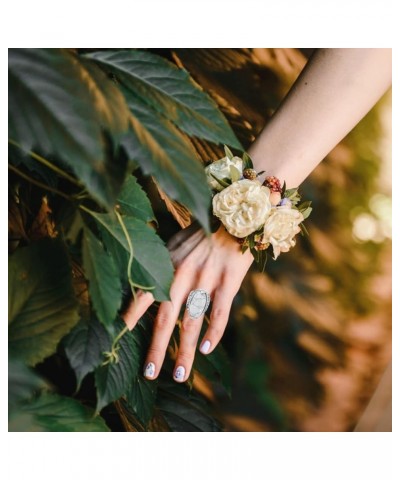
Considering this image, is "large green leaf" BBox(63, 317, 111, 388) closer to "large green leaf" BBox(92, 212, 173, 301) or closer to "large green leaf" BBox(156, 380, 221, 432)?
→ "large green leaf" BBox(92, 212, 173, 301)

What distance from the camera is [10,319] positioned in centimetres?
48

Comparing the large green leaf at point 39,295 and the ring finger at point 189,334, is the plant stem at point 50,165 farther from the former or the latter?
the ring finger at point 189,334

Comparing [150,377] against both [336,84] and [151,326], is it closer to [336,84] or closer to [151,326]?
[151,326]

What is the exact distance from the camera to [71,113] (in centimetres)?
38

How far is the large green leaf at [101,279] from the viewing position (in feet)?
1.45

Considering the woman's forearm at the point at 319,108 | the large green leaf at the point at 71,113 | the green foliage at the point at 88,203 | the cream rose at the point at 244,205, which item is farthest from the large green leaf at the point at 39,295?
the woman's forearm at the point at 319,108

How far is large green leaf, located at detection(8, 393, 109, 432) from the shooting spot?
0.46m

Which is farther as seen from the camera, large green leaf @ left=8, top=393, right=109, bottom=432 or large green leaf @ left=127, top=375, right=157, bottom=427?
large green leaf @ left=127, top=375, right=157, bottom=427

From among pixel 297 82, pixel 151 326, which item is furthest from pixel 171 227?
pixel 297 82

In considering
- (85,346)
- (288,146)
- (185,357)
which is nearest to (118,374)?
(85,346)

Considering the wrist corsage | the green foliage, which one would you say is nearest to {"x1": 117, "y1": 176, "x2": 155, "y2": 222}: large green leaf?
the green foliage

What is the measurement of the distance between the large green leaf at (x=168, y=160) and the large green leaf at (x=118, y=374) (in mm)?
208
